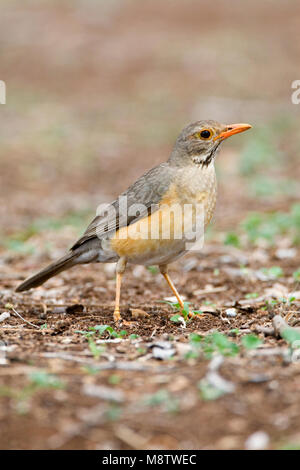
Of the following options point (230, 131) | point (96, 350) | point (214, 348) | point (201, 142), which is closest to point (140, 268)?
point (201, 142)

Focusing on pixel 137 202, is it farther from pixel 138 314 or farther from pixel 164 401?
pixel 164 401

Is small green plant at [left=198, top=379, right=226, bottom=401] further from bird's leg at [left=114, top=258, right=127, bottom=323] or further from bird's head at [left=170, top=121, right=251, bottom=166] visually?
bird's head at [left=170, top=121, right=251, bottom=166]

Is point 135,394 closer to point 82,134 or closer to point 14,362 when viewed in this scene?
point 14,362

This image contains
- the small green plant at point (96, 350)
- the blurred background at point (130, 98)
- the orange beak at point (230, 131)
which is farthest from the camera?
the blurred background at point (130, 98)

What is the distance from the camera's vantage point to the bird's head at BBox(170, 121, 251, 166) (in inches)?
277

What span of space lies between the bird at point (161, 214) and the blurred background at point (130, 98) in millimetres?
2868

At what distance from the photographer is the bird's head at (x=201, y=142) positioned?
7027mm

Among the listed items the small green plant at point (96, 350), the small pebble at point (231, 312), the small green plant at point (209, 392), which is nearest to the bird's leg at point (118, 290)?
the small pebble at point (231, 312)

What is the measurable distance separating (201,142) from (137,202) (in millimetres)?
945

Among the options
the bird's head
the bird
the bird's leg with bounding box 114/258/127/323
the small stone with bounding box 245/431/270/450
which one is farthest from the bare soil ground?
the bird's head

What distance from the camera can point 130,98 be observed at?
73.8 ft

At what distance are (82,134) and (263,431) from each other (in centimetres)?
1546

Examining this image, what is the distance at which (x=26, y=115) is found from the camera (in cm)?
1989

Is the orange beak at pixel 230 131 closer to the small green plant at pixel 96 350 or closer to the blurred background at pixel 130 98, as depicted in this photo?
the small green plant at pixel 96 350
